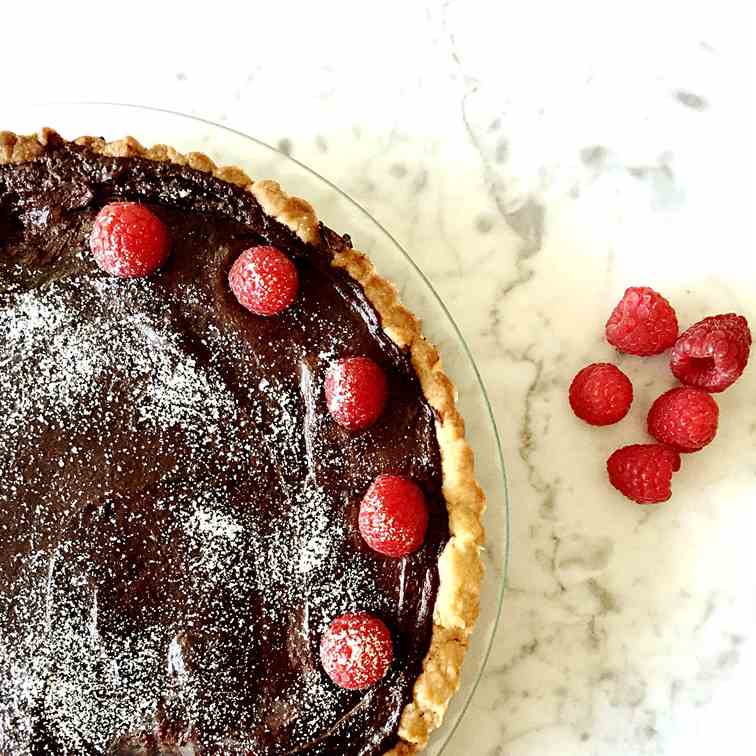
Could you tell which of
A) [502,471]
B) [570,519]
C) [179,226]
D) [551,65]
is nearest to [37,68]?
[179,226]

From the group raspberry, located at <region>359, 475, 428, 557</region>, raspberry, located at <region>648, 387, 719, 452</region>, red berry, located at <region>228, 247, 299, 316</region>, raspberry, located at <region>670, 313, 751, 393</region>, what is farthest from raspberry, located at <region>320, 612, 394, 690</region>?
raspberry, located at <region>670, 313, 751, 393</region>

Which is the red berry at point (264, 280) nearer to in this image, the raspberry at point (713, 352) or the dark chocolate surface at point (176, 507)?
the dark chocolate surface at point (176, 507)

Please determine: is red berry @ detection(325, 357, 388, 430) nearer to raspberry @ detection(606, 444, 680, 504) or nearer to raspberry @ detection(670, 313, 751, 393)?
raspberry @ detection(606, 444, 680, 504)

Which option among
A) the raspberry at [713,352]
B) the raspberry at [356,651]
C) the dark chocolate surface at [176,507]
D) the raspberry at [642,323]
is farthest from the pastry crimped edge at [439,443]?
the raspberry at [713,352]

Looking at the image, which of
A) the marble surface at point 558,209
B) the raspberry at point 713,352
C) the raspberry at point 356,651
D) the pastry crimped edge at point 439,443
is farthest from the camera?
the marble surface at point 558,209

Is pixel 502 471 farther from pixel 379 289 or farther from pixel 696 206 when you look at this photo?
pixel 696 206

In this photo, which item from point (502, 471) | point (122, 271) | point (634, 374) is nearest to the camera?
point (122, 271)
